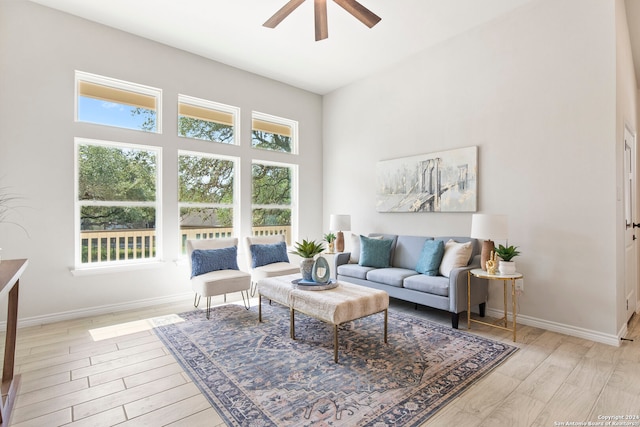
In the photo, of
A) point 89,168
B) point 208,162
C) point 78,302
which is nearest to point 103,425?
point 78,302

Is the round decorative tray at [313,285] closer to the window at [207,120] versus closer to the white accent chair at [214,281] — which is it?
the white accent chair at [214,281]

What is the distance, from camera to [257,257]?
446cm

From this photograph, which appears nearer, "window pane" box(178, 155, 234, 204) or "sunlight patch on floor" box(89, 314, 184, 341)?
"sunlight patch on floor" box(89, 314, 184, 341)

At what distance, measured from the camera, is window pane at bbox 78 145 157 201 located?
3.83m

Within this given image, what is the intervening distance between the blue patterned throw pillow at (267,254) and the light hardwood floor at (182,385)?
1.60 metres

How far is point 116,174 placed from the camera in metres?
4.03

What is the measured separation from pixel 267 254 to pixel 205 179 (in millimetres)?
1447

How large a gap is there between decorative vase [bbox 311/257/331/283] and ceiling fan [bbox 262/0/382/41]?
2.27 meters

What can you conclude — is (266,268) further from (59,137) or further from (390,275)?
(59,137)

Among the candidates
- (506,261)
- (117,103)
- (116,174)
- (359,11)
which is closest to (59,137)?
(116,174)

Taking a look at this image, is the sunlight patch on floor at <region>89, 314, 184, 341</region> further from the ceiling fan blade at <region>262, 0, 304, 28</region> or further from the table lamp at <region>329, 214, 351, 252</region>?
the ceiling fan blade at <region>262, 0, 304, 28</region>

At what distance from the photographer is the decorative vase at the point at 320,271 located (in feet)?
10.2

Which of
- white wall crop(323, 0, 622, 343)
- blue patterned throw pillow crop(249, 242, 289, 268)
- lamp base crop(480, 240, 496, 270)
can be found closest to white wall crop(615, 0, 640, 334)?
white wall crop(323, 0, 622, 343)

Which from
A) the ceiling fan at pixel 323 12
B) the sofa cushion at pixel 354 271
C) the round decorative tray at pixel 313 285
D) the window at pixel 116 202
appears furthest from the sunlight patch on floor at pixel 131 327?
the ceiling fan at pixel 323 12
